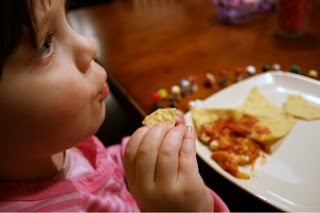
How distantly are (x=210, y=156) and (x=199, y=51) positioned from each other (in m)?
0.42

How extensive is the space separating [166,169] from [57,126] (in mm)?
157

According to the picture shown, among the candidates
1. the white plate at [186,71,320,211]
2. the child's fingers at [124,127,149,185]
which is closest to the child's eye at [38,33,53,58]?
the child's fingers at [124,127,149,185]

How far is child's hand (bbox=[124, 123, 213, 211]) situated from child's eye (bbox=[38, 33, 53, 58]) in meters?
0.15

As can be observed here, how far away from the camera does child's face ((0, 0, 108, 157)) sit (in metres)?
0.44

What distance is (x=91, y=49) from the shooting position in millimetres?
529

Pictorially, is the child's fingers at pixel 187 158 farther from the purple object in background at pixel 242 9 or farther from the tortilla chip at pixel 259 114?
the purple object in background at pixel 242 9

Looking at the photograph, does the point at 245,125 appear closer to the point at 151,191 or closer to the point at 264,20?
the point at 151,191

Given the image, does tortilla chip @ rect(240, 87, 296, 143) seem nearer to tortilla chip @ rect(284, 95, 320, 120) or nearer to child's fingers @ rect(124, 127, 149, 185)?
tortilla chip @ rect(284, 95, 320, 120)

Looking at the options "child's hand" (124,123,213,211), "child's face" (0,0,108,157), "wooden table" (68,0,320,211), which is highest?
"child's face" (0,0,108,157)

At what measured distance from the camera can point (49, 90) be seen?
47cm

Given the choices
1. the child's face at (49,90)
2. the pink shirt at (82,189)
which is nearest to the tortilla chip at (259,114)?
the pink shirt at (82,189)

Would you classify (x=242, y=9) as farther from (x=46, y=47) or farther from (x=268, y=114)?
(x=46, y=47)

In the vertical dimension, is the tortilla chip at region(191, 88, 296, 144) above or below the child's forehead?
below

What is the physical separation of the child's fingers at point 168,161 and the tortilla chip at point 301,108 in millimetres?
283
